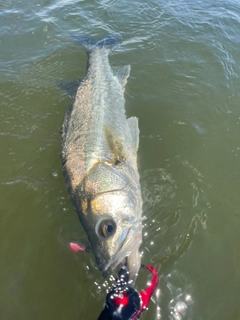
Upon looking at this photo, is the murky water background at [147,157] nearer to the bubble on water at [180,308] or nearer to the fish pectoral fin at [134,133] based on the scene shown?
the bubble on water at [180,308]

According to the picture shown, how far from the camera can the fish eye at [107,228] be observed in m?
2.96

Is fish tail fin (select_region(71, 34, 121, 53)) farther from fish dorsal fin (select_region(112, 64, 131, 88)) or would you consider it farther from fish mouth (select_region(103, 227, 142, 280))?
fish mouth (select_region(103, 227, 142, 280))

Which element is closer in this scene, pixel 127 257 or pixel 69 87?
pixel 127 257

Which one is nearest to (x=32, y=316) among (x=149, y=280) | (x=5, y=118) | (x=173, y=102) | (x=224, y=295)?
(x=149, y=280)

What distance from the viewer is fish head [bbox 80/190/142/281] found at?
9.39 ft

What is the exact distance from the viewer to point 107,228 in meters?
2.98

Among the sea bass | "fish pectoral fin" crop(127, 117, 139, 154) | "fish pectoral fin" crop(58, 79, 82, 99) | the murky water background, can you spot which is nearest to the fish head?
the sea bass

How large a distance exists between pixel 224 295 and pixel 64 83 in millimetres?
3998

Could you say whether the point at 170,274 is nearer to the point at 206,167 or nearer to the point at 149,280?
the point at 149,280

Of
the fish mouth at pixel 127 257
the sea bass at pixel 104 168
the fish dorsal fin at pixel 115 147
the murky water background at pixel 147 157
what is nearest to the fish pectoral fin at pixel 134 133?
the sea bass at pixel 104 168

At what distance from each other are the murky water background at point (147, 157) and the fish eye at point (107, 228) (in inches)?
23.0

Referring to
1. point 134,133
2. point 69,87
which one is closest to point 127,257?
point 134,133

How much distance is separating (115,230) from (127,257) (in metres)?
0.28

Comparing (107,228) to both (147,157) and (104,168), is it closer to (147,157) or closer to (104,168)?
(104,168)
